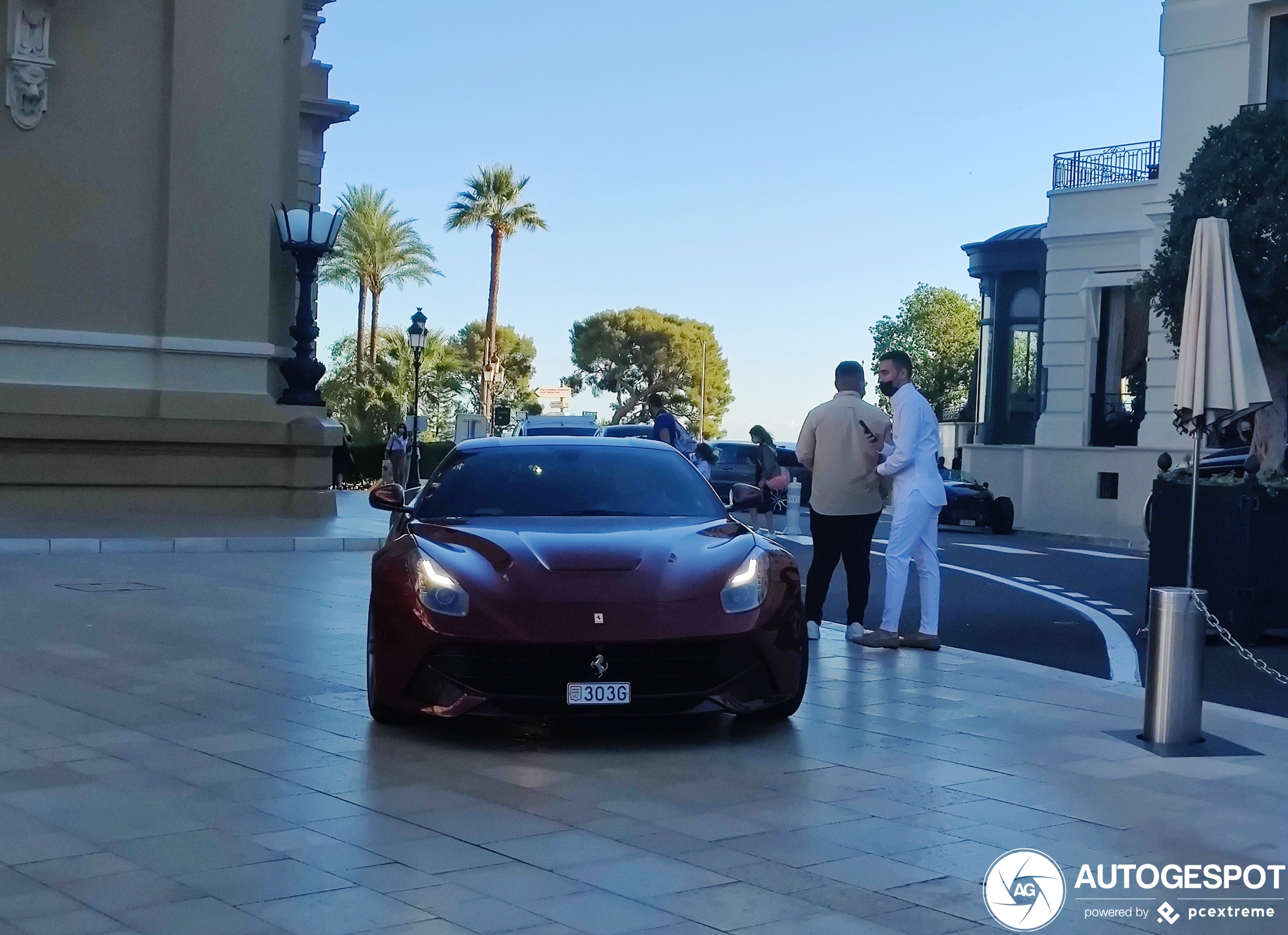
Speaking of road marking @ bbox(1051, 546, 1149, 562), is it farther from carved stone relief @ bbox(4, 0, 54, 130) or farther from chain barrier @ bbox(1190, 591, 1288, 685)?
carved stone relief @ bbox(4, 0, 54, 130)

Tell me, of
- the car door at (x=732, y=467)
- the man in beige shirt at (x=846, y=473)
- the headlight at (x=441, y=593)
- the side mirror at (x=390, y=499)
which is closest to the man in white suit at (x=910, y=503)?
the man in beige shirt at (x=846, y=473)

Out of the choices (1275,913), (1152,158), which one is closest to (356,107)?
(1152,158)

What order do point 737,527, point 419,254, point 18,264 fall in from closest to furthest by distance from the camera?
point 737,527 < point 18,264 < point 419,254

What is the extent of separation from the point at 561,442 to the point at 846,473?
2.34m

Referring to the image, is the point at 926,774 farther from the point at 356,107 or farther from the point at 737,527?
the point at 356,107

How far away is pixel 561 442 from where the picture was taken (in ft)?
27.4

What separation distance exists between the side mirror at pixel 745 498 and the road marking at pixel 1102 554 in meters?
13.1

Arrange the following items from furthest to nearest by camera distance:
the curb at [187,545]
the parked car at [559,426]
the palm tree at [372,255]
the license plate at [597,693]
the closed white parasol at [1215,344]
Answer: the palm tree at [372,255]
the parked car at [559,426]
the curb at [187,545]
the closed white parasol at [1215,344]
the license plate at [597,693]

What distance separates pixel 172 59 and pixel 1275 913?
58.5 feet

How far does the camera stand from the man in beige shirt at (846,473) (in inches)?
392

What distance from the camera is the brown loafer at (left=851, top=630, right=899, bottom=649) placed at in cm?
1001

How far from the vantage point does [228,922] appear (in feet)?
14.1

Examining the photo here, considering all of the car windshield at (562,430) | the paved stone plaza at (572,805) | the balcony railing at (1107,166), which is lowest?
the paved stone plaza at (572,805)

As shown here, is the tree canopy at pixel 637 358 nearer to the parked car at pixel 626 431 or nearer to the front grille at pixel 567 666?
the parked car at pixel 626 431
